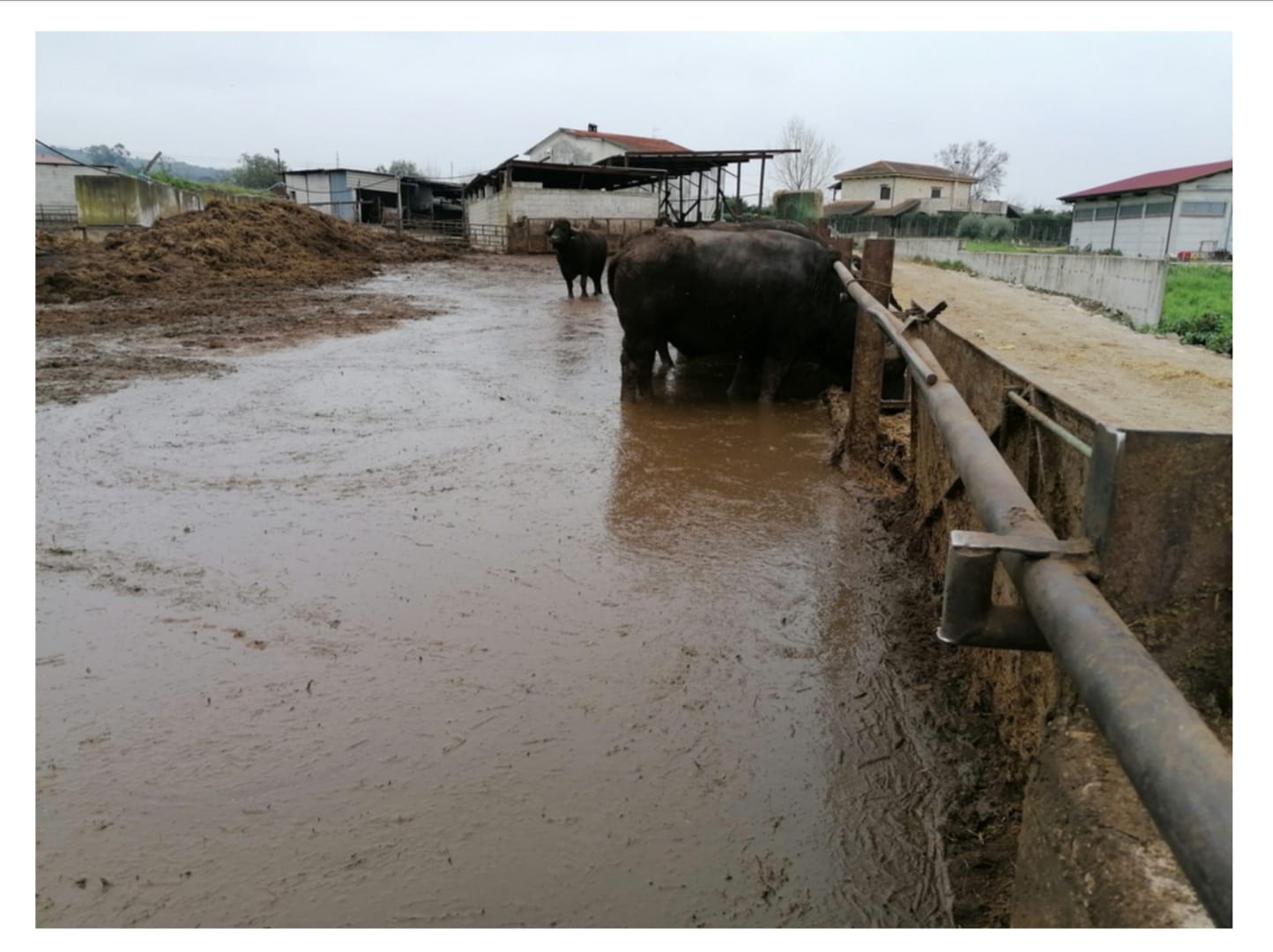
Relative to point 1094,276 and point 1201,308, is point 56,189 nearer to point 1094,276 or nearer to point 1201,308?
point 1094,276

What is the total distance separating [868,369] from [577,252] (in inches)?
482

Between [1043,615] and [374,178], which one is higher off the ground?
[374,178]

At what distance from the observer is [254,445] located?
6637 mm

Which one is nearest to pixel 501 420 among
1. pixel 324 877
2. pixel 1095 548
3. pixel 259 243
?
pixel 324 877

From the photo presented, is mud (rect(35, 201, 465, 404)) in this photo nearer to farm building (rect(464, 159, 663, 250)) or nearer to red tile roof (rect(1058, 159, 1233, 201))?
farm building (rect(464, 159, 663, 250))

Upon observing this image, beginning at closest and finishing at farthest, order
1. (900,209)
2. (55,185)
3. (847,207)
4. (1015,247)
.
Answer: (55,185) → (1015,247) → (900,209) → (847,207)

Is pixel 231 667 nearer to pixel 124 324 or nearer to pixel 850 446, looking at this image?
pixel 850 446

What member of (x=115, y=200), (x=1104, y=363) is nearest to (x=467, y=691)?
(x=1104, y=363)

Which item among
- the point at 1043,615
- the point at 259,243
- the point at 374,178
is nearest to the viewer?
the point at 1043,615

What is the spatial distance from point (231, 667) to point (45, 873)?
112cm

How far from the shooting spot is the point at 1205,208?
33.5 meters

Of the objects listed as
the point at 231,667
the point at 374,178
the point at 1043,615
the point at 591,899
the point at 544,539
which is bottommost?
the point at 591,899

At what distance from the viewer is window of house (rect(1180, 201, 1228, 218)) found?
33.5 metres

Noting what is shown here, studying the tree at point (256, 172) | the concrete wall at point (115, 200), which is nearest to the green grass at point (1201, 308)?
the concrete wall at point (115, 200)
